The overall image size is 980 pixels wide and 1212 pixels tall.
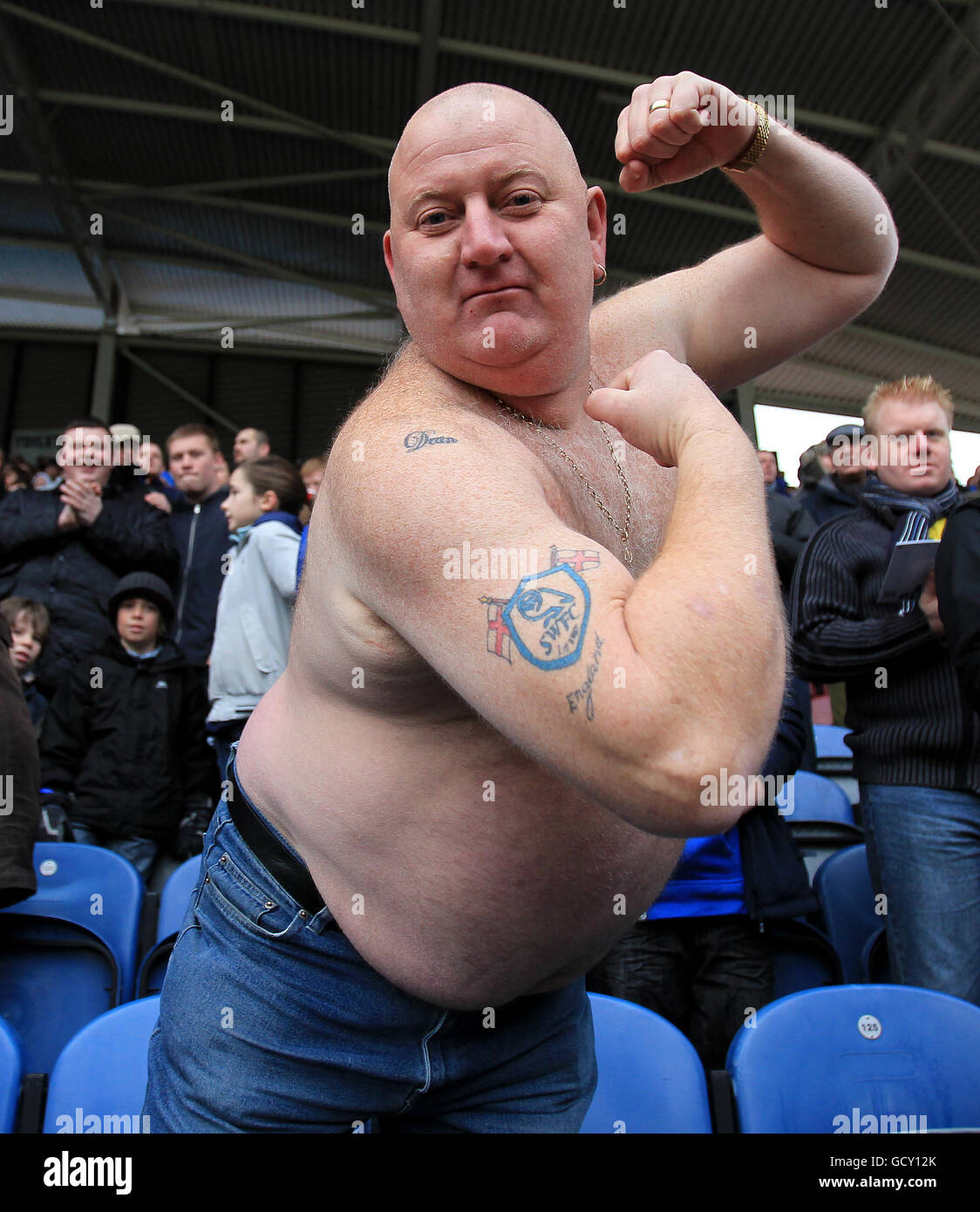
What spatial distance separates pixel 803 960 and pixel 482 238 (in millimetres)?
2765

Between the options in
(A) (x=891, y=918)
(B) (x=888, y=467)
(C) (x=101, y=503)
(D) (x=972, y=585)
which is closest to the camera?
(D) (x=972, y=585)

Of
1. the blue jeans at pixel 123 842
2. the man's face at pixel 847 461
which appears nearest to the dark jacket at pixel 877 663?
the man's face at pixel 847 461

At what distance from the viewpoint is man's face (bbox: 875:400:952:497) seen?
11.4 feet

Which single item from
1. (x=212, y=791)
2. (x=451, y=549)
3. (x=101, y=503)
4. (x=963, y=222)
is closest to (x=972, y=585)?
(x=451, y=549)

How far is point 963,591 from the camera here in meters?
2.92

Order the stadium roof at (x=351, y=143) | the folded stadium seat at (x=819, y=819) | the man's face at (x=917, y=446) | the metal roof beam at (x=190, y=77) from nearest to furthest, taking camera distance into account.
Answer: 1. the man's face at (x=917, y=446)
2. the folded stadium seat at (x=819, y=819)
3. the stadium roof at (x=351, y=143)
4. the metal roof beam at (x=190, y=77)

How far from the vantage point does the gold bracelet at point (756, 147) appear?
5.28 feet

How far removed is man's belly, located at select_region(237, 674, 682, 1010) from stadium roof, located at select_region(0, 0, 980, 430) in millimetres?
8825

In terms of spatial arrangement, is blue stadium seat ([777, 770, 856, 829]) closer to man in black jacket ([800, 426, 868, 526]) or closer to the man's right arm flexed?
man in black jacket ([800, 426, 868, 526])

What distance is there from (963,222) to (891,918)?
1005 cm

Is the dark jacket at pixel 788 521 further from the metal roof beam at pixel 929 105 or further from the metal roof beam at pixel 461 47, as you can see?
the metal roof beam at pixel 461 47

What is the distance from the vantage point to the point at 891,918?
3104 mm

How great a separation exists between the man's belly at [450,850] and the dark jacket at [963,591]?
1764 mm
